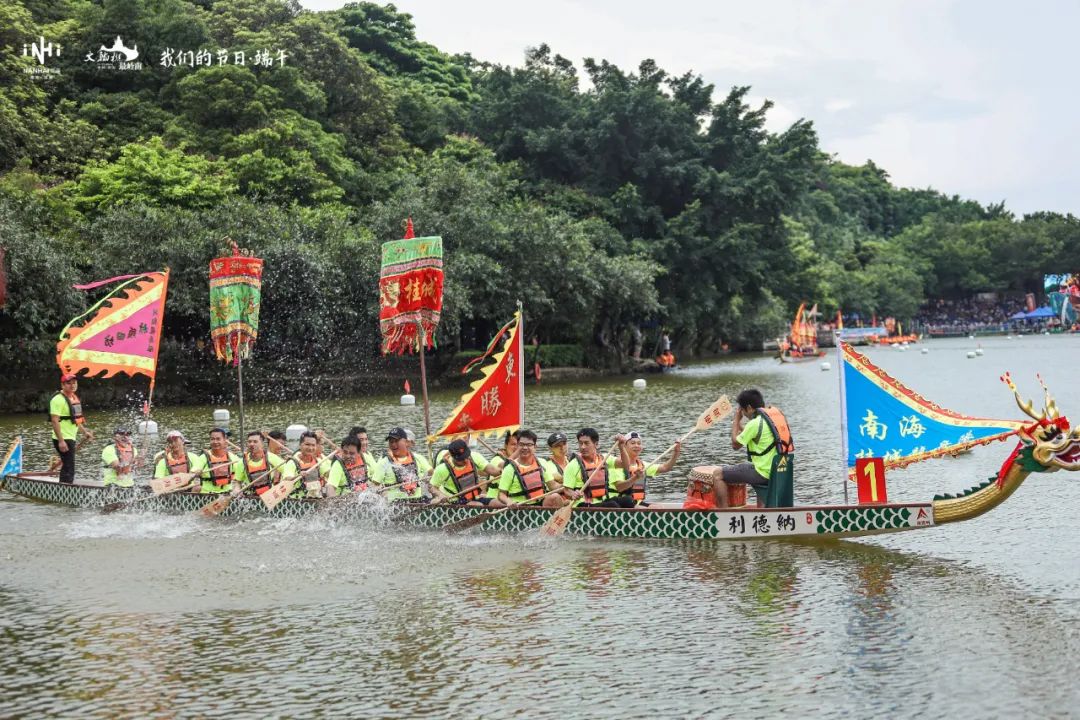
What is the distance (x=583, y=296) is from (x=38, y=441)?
23068 mm

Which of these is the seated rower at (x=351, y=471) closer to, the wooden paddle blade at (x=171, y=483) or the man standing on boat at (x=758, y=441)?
the wooden paddle blade at (x=171, y=483)

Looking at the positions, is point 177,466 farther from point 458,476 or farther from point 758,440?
point 758,440

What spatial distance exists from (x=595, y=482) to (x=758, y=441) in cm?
214

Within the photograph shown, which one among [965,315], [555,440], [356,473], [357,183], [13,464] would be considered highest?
[357,183]

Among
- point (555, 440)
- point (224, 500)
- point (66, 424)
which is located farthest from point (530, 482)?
point (66, 424)

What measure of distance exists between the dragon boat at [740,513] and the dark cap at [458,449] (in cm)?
69

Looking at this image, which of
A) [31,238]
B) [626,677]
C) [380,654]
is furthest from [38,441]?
[626,677]

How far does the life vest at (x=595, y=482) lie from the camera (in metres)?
13.6

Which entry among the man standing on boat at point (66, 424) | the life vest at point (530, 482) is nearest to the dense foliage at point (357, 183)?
the man standing on boat at point (66, 424)

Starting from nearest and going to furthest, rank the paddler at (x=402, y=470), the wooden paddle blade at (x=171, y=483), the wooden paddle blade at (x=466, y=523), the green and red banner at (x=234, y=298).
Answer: the wooden paddle blade at (x=466, y=523)
the paddler at (x=402, y=470)
the wooden paddle blade at (x=171, y=483)
the green and red banner at (x=234, y=298)

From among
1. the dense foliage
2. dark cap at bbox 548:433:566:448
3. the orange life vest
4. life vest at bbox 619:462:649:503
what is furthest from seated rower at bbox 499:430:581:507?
the dense foliage

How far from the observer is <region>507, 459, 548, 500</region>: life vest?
13844mm

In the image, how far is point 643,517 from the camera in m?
12.9

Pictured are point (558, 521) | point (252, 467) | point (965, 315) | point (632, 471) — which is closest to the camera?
point (558, 521)
